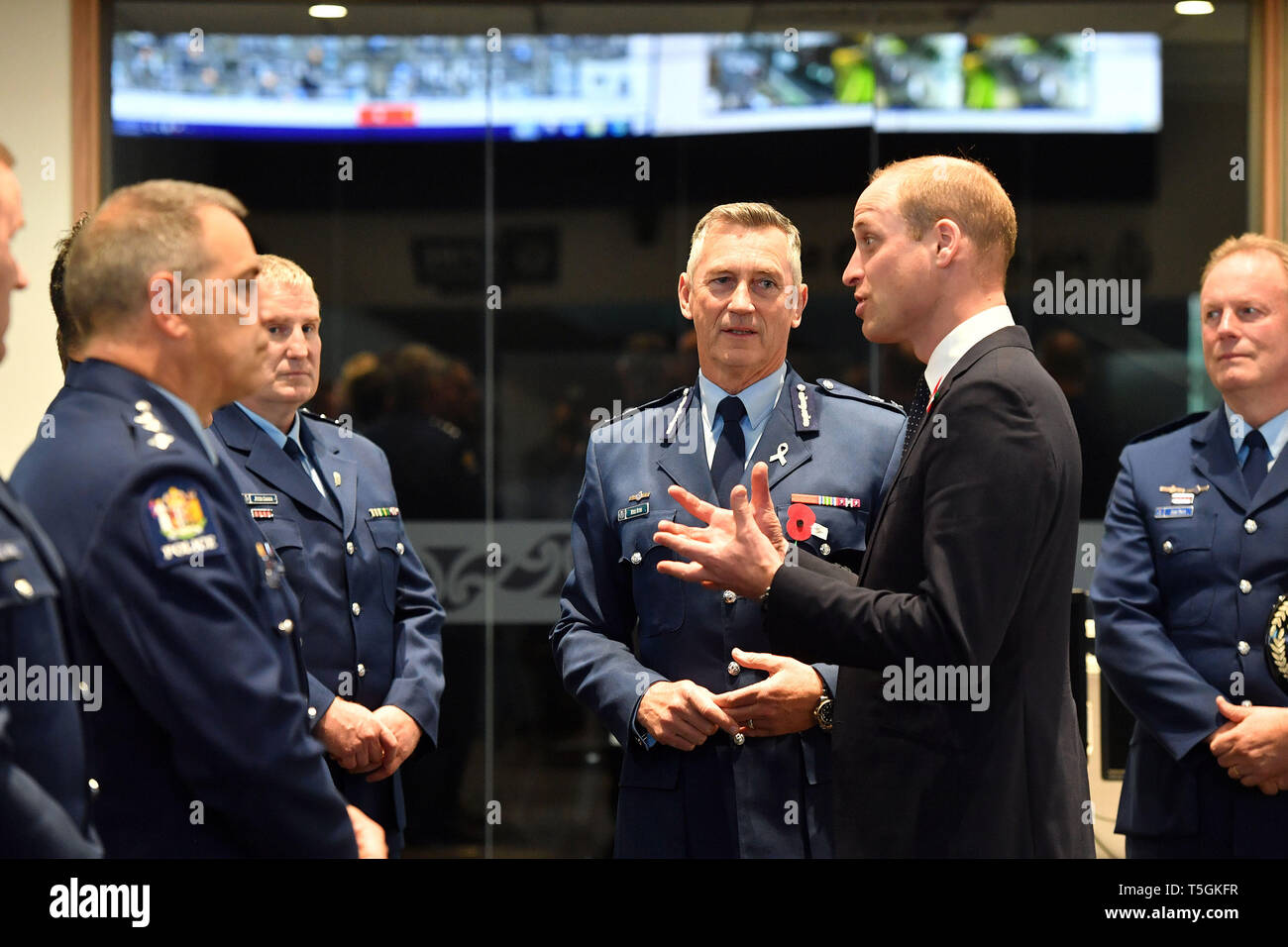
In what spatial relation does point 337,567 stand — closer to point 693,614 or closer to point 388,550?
point 388,550

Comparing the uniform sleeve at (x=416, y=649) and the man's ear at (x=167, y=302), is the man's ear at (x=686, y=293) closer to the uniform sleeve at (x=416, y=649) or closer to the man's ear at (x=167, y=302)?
the uniform sleeve at (x=416, y=649)

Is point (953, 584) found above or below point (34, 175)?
below

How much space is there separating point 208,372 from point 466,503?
274cm

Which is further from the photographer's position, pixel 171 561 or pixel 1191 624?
pixel 1191 624

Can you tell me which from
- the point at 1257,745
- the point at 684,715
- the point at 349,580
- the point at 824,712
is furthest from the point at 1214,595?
the point at 349,580

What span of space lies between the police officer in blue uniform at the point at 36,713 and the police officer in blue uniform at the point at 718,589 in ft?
3.40

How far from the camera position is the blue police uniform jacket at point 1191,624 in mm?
2551

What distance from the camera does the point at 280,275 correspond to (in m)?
2.73

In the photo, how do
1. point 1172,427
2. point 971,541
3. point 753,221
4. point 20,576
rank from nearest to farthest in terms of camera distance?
point 20,576
point 971,541
point 753,221
point 1172,427

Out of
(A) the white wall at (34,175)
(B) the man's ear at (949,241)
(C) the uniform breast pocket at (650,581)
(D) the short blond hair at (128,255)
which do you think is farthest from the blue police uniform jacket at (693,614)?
(A) the white wall at (34,175)

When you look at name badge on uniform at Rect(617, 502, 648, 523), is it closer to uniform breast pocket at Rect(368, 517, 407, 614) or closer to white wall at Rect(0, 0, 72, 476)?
uniform breast pocket at Rect(368, 517, 407, 614)

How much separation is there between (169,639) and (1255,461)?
7.25 ft

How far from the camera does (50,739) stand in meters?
1.58

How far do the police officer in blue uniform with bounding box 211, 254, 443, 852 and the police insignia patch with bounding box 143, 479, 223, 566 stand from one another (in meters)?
0.83
